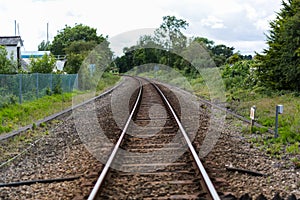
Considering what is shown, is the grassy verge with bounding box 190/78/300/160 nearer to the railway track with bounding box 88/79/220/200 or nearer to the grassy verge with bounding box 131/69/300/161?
the grassy verge with bounding box 131/69/300/161

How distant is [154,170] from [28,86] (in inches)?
509

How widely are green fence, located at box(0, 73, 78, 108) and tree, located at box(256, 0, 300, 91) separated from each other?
38.2ft

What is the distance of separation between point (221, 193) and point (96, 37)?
3133 inches

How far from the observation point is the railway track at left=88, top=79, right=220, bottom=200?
5.16 meters

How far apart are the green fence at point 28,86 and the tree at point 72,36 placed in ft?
191

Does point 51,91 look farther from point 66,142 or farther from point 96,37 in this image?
point 96,37

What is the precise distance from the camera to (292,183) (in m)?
5.72

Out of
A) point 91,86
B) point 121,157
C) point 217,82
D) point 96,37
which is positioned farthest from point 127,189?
point 96,37

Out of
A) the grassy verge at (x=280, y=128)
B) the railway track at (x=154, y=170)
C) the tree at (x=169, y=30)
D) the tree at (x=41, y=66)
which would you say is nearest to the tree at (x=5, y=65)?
the tree at (x=41, y=66)

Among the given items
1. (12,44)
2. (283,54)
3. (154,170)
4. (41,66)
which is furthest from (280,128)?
(12,44)

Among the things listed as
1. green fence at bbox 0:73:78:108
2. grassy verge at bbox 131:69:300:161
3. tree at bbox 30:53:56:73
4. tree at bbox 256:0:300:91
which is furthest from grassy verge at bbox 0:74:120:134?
tree at bbox 256:0:300:91

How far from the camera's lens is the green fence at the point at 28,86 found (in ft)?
49.4

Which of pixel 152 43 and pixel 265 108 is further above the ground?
pixel 152 43

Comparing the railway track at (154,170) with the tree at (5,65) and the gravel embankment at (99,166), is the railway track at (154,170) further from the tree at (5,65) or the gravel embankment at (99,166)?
the tree at (5,65)
